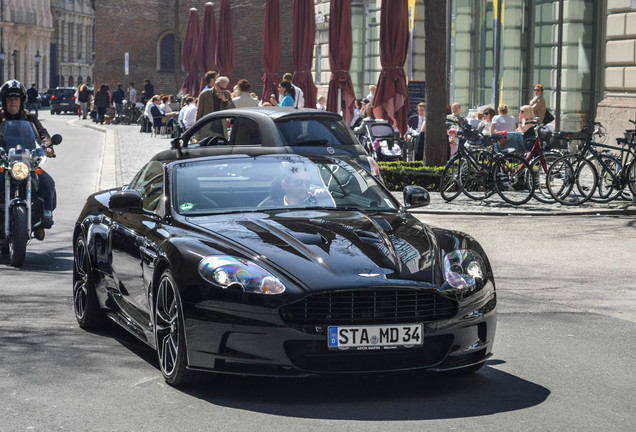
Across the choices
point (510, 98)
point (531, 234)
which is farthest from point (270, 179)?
point (510, 98)

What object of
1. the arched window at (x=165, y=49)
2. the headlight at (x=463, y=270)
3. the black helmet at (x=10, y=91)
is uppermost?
the arched window at (x=165, y=49)

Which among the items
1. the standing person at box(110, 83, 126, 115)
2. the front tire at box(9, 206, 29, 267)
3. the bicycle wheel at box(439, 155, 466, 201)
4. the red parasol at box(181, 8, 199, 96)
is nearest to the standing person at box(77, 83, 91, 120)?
the standing person at box(110, 83, 126, 115)

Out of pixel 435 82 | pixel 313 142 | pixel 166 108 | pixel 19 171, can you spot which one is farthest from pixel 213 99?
pixel 166 108

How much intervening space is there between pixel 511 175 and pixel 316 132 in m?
4.27

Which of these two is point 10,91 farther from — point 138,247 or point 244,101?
point 244,101

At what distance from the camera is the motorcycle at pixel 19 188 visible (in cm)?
1170

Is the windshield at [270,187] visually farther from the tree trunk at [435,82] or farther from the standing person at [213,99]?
the standing person at [213,99]

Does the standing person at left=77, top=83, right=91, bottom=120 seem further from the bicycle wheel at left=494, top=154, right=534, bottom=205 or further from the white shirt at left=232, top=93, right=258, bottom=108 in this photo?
the bicycle wheel at left=494, top=154, right=534, bottom=205

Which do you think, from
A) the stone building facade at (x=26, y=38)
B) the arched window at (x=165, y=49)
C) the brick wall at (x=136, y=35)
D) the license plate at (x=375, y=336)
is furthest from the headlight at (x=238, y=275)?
the stone building facade at (x=26, y=38)

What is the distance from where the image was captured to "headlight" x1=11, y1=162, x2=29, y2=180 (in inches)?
468

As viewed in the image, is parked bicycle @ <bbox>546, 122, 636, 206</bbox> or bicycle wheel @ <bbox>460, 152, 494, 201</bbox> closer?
parked bicycle @ <bbox>546, 122, 636, 206</bbox>

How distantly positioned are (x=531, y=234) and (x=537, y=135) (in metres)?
5.43

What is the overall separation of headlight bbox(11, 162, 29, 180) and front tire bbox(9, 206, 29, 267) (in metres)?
0.31

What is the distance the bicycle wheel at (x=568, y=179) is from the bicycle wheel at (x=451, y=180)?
137 cm
